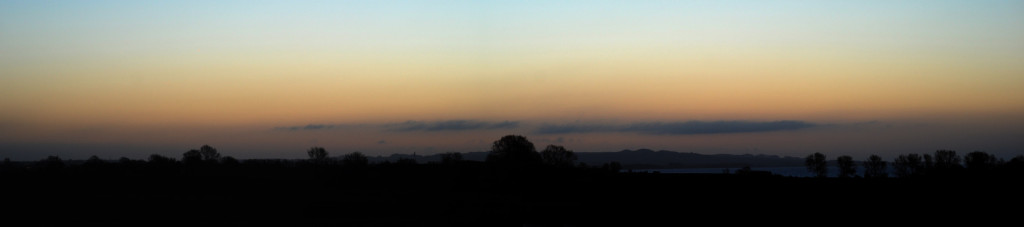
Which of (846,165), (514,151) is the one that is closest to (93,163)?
(514,151)

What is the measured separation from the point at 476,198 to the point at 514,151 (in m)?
55.9

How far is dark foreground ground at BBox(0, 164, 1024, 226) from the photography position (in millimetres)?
36156

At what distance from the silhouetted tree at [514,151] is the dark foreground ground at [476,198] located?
1051 inches

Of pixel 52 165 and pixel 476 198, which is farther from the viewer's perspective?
pixel 52 165

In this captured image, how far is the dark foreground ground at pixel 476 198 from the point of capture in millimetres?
36156

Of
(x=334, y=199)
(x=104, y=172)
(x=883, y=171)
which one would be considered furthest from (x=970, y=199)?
(x=883, y=171)

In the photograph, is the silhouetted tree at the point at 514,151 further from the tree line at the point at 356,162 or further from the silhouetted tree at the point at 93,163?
the silhouetted tree at the point at 93,163

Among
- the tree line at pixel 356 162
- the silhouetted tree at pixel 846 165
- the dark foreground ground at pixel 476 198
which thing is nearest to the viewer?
the dark foreground ground at pixel 476 198

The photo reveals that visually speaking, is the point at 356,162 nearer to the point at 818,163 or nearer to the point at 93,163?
the point at 93,163

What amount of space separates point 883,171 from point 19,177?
14225cm

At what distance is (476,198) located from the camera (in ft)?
236

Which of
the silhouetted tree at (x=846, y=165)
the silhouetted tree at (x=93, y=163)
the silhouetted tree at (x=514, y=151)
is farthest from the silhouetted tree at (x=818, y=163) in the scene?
the silhouetted tree at (x=93, y=163)

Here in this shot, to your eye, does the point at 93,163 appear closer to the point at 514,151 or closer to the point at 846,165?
the point at 514,151

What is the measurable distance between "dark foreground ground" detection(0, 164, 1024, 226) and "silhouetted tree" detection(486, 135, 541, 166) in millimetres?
26696
